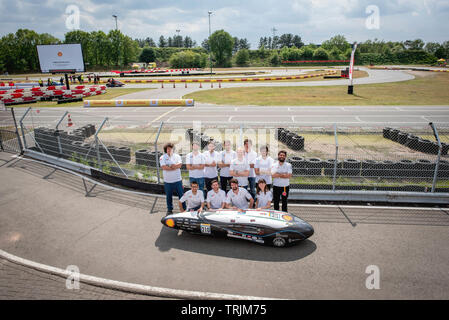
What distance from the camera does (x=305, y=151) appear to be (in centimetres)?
1249

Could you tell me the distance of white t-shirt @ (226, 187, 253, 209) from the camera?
6961mm

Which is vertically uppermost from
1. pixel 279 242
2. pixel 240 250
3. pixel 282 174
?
pixel 282 174

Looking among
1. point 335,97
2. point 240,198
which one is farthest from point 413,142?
point 335,97

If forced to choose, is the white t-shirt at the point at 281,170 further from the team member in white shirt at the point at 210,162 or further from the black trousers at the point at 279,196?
the team member in white shirt at the point at 210,162

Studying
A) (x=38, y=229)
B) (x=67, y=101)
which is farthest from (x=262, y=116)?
(x=67, y=101)

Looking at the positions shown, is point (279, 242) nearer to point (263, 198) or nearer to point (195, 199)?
point (263, 198)

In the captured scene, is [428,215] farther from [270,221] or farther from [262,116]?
[262,116]

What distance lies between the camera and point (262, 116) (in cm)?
1950

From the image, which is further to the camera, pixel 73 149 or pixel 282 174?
pixel 73 149

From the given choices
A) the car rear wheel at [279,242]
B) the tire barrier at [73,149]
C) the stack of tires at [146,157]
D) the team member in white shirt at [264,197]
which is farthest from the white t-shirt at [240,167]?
the tire barrier at [73,149]

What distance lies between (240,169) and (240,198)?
0.80 meters

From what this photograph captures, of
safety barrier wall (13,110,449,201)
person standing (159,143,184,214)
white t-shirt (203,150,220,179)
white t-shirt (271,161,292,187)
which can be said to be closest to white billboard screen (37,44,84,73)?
safety barrier wall (13,110,449,201)

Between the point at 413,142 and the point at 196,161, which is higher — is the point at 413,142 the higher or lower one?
the lower one

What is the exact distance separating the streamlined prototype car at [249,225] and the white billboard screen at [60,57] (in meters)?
29.7
